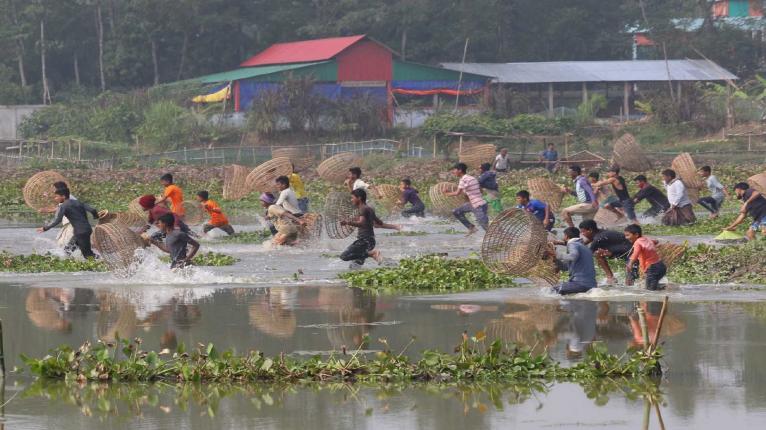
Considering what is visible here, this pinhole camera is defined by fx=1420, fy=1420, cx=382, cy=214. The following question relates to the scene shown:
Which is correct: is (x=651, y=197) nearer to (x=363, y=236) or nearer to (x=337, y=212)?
(x=337, y=212)

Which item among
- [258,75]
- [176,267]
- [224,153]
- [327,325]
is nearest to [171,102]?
[258,75]

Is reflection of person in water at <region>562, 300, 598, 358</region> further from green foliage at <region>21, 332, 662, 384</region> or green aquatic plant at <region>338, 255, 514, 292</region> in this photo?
green aquatic plant at <region>338, 255, 514, 292</region>

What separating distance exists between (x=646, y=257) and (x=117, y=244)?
7.18 metres

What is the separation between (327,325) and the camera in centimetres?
1545

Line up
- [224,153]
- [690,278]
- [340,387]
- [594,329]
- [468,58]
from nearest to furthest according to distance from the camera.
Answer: [340,387] → [594,329] → [690,278] → [224,153] → [468,58]

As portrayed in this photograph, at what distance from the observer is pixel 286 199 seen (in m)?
24.4

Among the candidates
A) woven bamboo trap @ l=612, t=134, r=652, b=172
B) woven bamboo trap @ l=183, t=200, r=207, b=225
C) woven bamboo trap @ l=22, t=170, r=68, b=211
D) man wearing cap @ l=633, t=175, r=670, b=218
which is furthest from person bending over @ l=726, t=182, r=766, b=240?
woven bamboo trap @ l=612, t=134, r=652, b=172

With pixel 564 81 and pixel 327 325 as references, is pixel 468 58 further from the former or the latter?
pixel 327 325

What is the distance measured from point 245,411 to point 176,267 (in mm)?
8738

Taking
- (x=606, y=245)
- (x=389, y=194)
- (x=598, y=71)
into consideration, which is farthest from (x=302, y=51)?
(x=606, y=245)

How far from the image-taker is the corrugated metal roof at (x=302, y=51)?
5884cm

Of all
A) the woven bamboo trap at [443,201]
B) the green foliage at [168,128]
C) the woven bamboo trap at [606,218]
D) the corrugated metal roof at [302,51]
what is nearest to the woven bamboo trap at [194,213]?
the woven bamboo trap at [443,201]

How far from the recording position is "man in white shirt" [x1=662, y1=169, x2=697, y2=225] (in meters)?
27.0

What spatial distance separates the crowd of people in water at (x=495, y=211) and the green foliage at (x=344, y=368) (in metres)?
5.13
